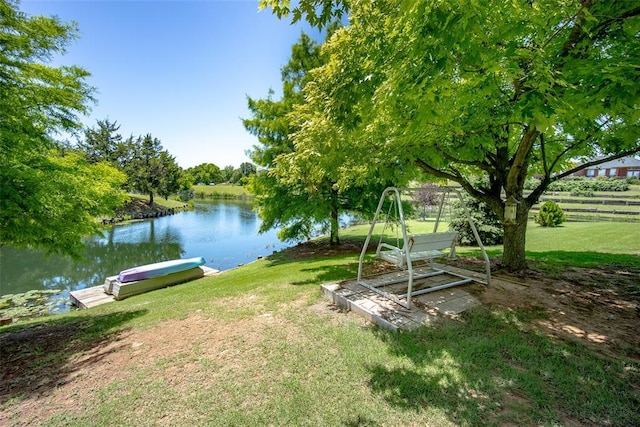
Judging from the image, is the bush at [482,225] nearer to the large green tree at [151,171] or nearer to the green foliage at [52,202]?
the green foliage at [52,202]

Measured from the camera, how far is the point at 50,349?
165 inches

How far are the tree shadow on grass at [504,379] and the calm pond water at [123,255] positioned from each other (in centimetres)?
947

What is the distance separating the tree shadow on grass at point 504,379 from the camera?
7.30 feet

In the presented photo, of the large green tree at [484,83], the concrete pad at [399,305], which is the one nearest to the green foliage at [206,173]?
the concrete pad at [399,305]

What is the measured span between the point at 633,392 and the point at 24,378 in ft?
21.0

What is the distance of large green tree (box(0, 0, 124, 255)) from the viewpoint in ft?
14.7

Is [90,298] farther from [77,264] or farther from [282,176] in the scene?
[77,264]

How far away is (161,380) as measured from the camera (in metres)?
2.94

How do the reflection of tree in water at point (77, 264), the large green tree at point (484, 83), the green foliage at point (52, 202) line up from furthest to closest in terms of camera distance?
the reflection of tree in water at point (77, 264), the green foliage at point (52, 202), the large green tree at point (484, 83)

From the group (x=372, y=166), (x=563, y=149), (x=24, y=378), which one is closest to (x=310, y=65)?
(x=372, y=166)

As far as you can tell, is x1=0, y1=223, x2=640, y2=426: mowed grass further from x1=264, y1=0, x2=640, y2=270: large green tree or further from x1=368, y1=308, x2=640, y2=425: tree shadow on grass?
x1=264, y1=0, x2=640, y2=270: large green tree

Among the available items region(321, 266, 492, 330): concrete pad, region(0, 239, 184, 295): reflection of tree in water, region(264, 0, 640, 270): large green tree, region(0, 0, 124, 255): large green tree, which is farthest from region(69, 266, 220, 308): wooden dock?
region(264, 0, 640, 270): large green tree

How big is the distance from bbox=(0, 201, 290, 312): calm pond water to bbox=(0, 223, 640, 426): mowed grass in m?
6.99

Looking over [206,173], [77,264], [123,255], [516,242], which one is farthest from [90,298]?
[206,173]
